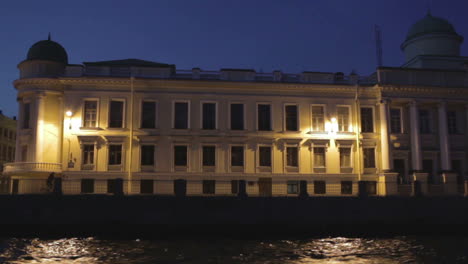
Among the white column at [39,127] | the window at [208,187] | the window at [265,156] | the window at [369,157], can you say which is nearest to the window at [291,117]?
the window at [265,156]

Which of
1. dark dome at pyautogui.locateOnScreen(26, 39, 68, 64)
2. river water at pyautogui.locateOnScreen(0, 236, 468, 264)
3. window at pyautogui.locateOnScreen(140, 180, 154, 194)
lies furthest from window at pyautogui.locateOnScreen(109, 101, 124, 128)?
river water at pyautogui.locateOnScreen(0, 236, 468, 264)

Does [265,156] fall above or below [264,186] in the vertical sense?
above

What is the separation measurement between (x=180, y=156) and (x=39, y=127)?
1198 cm

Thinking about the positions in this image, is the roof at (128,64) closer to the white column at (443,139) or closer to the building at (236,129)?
the building at (236,129)

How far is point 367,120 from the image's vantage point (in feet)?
131

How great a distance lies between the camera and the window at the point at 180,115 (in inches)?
1487

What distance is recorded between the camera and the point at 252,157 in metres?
37.7

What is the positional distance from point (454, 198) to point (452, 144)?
473 inches

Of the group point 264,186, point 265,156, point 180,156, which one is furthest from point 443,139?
point 180,156

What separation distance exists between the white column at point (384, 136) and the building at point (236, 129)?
0.37 feet

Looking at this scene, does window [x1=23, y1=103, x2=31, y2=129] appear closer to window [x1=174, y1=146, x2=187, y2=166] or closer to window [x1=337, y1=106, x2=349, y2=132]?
window [x1=174, y1=146, x2=187, y2=166]

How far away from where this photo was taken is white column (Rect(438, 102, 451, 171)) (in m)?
38.9

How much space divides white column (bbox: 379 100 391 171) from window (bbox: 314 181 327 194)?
5.46m

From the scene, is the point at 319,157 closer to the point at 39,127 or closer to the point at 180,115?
the point at 180,115
